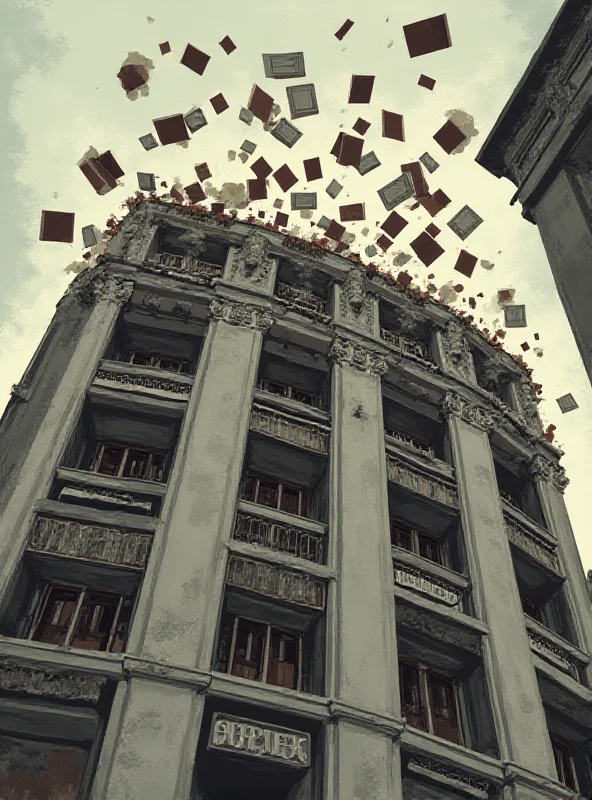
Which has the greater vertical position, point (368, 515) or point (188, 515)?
point (368, 515)

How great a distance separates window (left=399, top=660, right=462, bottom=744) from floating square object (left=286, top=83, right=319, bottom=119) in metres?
13.4

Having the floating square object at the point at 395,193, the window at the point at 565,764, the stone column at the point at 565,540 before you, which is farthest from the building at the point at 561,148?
the stone column at the point at 565,540

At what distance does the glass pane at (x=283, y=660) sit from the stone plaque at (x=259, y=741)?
4.56 feet

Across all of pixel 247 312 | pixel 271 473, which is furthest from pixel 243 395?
pixel 247 312

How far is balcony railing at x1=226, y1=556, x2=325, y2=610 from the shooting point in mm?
14383

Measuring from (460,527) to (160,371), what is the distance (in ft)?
32.0

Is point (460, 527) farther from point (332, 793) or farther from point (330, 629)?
point (332, 793)

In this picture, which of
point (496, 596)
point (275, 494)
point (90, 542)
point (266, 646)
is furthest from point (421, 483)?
point (90, 542)

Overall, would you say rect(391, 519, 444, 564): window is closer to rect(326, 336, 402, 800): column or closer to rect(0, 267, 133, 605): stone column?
rect(326, 336, 402, 800): column

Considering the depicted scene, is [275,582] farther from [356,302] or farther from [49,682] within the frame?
[356,302]

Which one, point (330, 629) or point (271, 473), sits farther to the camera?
point (271, 473)

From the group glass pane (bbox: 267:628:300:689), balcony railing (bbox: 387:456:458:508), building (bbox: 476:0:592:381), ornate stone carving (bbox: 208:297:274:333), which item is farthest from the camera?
ornate stone carving (bbox: 208:297:274:333)

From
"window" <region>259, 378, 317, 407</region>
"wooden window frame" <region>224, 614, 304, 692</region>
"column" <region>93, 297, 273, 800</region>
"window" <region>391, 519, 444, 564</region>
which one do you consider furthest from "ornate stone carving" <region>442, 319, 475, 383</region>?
"wooden window frame" <region>224, 614, 304, 692</region>

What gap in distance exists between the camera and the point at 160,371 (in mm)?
19000
